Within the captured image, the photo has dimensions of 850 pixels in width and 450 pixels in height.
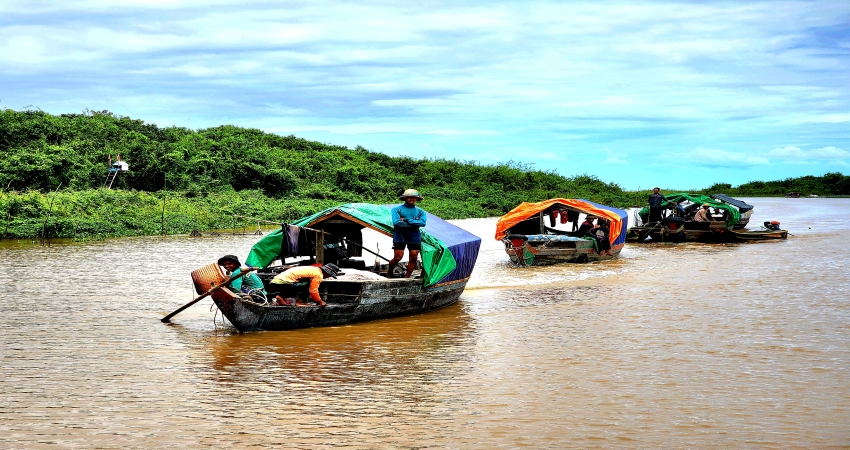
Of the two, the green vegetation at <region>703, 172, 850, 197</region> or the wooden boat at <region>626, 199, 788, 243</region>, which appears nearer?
the wooden boat at <region>626, 199, 788, 243</region>

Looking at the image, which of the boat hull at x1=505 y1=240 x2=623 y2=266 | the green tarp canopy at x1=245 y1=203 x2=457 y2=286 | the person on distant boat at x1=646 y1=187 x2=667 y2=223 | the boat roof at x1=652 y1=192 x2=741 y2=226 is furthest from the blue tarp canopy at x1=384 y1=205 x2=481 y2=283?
the boat roof at x1=652 y1=192 x2=741 y2=226

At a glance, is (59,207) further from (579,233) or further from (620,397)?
(620,397)

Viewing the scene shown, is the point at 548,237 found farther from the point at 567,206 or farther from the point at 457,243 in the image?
the point at 457,243

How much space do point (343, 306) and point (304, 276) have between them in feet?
2.15

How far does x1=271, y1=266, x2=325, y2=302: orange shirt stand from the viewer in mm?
10047

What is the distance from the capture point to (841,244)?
77.8ft

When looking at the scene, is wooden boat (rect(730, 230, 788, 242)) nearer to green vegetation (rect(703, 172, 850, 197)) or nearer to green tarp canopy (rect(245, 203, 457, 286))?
green tarp canopy (rect(245, 203, 457, 286))

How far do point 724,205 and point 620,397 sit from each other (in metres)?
18.1

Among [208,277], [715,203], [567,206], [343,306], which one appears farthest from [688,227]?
[208,277]

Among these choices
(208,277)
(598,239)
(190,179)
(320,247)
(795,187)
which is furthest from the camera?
(795,187)

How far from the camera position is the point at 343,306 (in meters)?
10.4

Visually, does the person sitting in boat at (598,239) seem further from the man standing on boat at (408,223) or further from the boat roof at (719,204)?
the man standing on boat at (408,223)

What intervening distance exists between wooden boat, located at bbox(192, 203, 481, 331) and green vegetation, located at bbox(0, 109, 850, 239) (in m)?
12.6

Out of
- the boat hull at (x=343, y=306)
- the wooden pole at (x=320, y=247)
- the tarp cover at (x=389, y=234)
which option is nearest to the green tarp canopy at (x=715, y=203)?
the tarp cover at (x=389, y=234)
